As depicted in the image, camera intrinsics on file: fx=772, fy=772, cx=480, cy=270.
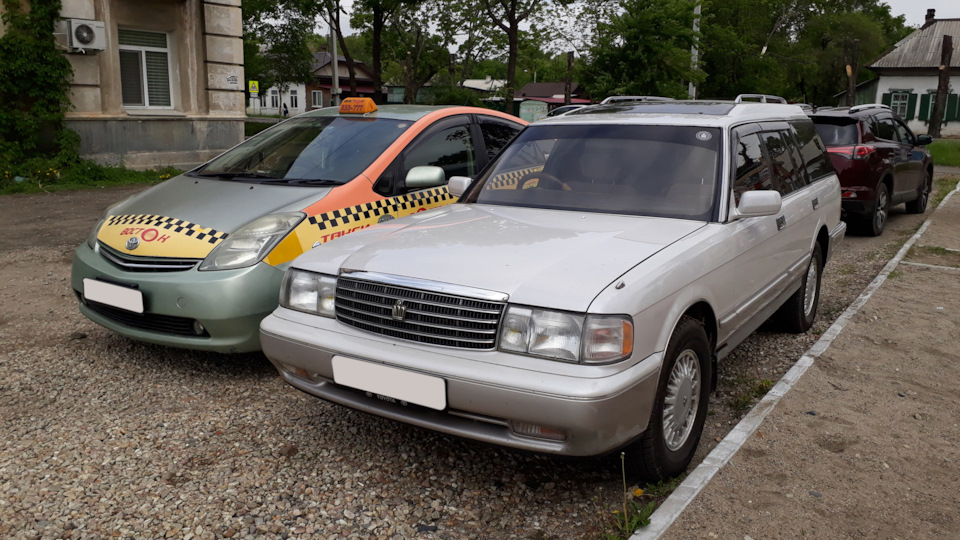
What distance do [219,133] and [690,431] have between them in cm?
1485

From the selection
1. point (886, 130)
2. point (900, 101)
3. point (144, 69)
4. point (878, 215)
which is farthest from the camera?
point (900, 101)

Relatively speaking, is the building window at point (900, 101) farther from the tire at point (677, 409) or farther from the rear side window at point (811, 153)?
the tire at point (677, 409)

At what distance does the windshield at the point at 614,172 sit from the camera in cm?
390

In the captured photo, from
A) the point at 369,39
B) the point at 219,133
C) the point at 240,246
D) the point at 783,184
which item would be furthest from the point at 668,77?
the point at 369,39

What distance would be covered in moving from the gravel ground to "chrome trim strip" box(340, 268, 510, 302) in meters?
0.88

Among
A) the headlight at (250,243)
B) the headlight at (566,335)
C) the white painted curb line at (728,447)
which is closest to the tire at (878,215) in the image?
the white painted curb line at (728,447)

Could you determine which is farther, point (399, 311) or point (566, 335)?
point (399, 311)

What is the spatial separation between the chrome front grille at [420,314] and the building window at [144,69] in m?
13.6

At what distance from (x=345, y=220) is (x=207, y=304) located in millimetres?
983

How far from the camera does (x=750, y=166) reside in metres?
4.28

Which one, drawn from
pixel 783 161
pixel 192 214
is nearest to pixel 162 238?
pixel 192 214

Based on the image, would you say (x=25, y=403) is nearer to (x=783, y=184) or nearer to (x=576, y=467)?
(x=576, y=467)

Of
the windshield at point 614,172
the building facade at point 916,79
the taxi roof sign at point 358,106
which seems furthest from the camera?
the building facade at point 916,79

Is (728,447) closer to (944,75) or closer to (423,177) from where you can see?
(423,177)
